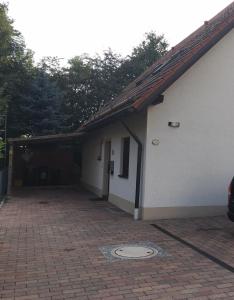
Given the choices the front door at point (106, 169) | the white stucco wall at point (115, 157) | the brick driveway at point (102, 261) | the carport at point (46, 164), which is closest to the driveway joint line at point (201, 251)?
the brick driveway at point (102, 261)

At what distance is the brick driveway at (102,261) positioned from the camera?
442cm

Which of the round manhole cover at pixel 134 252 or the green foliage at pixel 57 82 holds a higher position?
the green foliage at pixel 57 82

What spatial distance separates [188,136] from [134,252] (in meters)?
4.23

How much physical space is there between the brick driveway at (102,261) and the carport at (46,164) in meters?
9.43

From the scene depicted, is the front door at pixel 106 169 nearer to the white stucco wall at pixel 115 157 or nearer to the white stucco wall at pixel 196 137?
the white stucco wall at pixel 115 157

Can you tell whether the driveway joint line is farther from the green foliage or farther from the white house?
the green foliage

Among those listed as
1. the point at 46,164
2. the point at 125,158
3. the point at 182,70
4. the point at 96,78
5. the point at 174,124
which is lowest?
the point at 46,164

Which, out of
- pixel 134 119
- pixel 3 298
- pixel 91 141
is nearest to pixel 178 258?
pixel 3 298

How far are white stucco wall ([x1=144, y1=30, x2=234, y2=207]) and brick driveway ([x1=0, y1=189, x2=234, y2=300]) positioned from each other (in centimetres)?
83

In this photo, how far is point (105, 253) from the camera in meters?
6.03

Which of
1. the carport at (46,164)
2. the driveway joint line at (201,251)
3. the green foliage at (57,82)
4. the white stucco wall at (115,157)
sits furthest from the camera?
the green foliage at (57,82)

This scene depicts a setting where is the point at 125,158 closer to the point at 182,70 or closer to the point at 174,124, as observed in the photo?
the point at 174,124

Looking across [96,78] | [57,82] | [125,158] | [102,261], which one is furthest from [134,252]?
[57,82]

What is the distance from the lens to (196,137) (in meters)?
9.40
